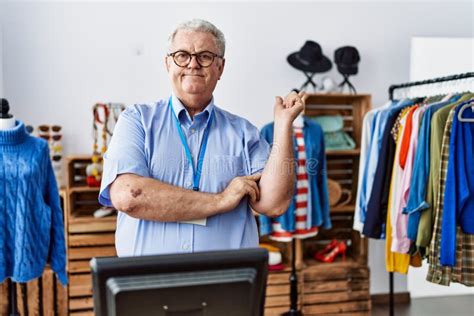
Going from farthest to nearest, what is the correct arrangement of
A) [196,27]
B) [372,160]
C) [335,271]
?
[335,271], [372,160], [196,27]

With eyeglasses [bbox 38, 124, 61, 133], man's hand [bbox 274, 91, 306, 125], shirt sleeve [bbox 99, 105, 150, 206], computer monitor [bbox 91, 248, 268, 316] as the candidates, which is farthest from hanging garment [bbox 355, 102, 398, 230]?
computer monitor [bbox 91, 248, 268, 316]

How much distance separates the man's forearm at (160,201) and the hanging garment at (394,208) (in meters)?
1.82

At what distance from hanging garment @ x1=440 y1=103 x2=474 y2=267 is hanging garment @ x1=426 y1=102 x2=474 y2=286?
41 millimetres

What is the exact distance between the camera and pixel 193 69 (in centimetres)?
149

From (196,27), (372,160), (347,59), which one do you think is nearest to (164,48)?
(347,59)

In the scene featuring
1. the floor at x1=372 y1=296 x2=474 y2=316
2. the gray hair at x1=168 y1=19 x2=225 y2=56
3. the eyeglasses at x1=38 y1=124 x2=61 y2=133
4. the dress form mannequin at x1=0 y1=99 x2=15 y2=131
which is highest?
the gray hair at x1=168 y1=19 x2=225 y2=56

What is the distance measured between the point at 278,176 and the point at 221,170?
0.62 feet

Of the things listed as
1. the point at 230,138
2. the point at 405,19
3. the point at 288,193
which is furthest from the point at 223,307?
the point at 405,19

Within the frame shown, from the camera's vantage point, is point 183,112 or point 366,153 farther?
point 366,153

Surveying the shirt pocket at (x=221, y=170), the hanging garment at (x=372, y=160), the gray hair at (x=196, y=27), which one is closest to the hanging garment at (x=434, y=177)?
the hanging garment at (x=372, y=160)

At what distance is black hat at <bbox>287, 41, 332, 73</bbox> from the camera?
3604 mm

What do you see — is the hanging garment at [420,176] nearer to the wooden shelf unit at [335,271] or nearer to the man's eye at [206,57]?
the wooden shelf unit at [335,271]

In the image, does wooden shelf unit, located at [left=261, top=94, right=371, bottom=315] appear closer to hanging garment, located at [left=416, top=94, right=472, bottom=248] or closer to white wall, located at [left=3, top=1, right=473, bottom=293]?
white wall, located at [left=3, top=1, right=473, bottom=293]

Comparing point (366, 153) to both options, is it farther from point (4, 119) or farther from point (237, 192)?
point (4, 119)
